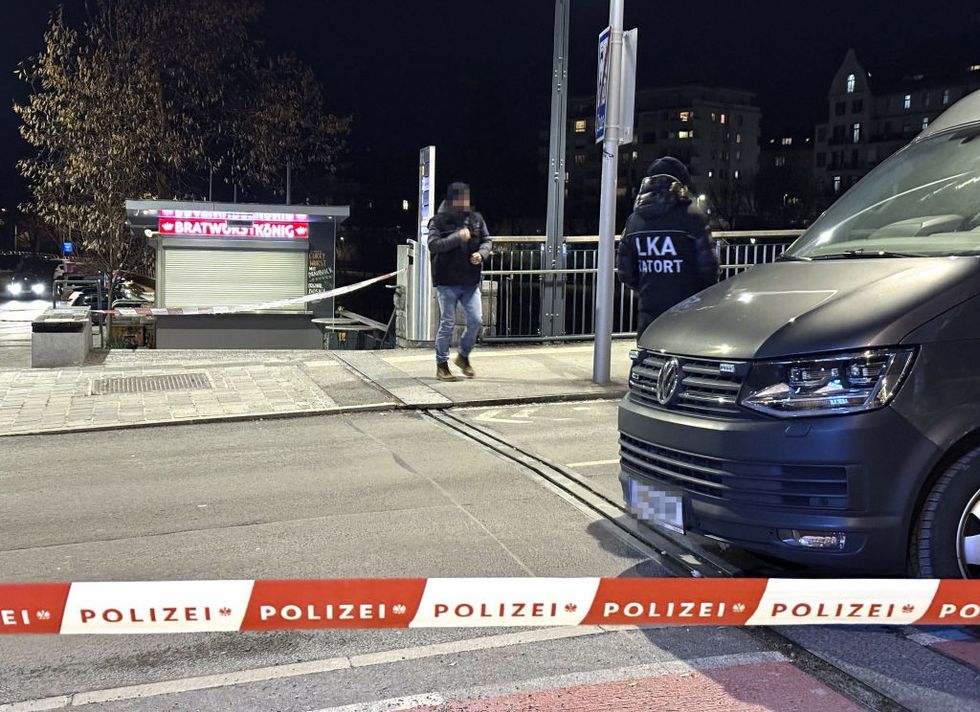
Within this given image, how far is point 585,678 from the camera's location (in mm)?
3371

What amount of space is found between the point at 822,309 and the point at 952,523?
2.94 feet

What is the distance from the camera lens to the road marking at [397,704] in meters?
3.16

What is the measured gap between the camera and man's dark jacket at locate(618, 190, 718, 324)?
20.8ft

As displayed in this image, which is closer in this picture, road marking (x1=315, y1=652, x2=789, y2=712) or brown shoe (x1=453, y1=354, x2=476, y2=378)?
road marking (x1=315, y1=652, x2=789, y2=712)

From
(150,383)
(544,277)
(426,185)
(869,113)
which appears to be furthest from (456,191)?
(869,113)

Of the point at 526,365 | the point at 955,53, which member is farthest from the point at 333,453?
the point at 955,53

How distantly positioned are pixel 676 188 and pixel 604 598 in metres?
3.88

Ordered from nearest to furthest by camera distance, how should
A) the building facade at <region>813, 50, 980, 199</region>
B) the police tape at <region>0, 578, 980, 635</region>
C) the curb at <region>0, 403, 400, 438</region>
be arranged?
the police tape at <region>0, 578, 980, 635</region> → the curb at <region>0, 403, 400, 438</region> → the building facade at <region>813, 50, 980, 199</region>

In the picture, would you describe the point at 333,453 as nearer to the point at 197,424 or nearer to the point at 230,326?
the point at 197,424

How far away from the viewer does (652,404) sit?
4.15m

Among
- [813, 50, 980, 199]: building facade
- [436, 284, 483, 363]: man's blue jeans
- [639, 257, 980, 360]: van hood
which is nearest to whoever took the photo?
[639, 257, 980, 360]: van hood

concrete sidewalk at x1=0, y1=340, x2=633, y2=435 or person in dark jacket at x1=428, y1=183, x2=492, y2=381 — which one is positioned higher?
person in dark jacket at x1=428, y1=183, x2=492, y2=381

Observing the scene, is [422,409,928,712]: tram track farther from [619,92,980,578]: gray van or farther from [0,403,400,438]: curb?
[0,403,400,438]: curb

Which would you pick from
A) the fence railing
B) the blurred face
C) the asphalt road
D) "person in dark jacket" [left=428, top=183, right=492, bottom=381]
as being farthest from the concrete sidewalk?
the blurred face
